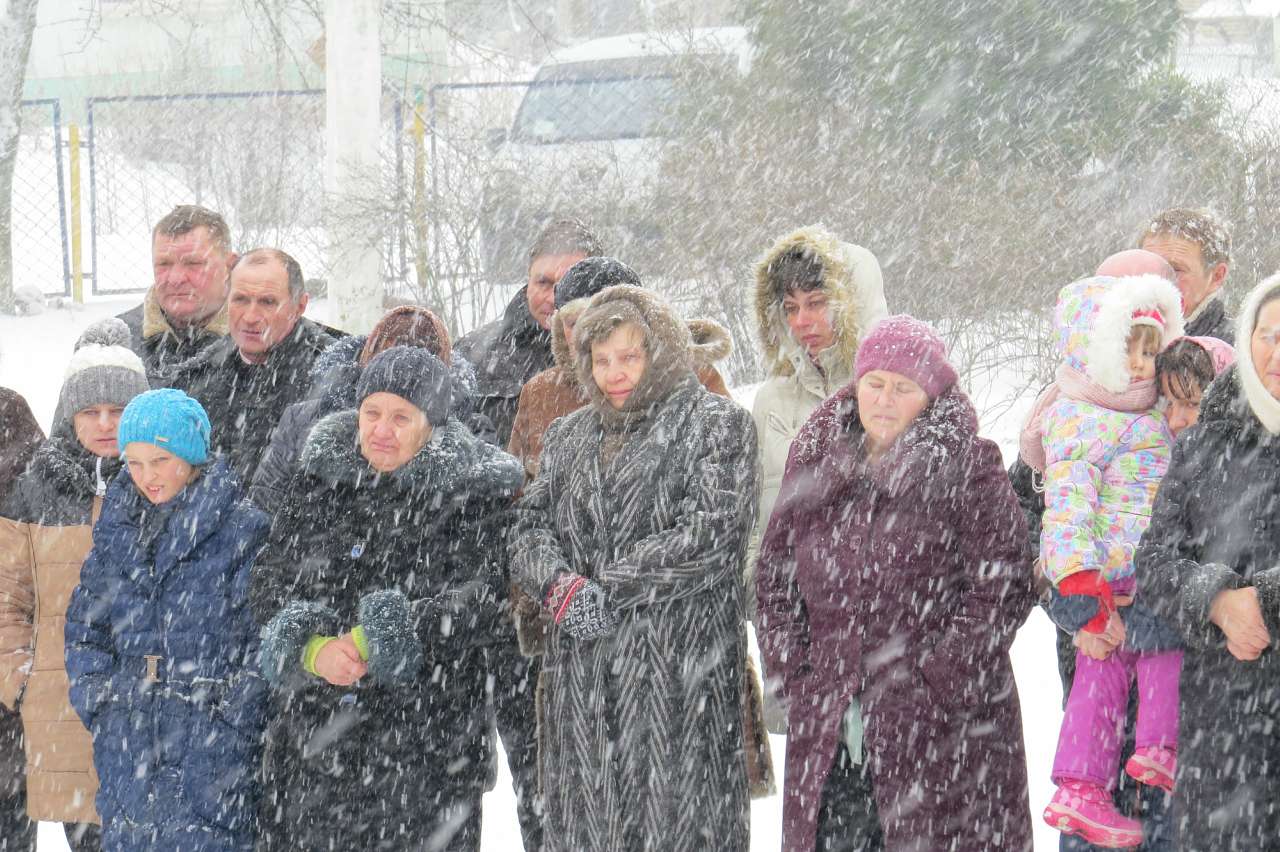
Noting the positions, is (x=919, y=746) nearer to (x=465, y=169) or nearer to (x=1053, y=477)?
(x=1053, y=477)

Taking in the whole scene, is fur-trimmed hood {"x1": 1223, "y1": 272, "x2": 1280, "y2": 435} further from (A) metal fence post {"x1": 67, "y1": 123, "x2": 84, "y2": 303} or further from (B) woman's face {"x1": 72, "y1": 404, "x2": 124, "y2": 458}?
(A) metal fence post {"x1": 67, "y1": 123, "x2": 84, "y2": 303}

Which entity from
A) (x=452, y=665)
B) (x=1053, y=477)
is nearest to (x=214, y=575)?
(x=452, y=665)

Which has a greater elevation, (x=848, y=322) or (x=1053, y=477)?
(x=848, y=322)

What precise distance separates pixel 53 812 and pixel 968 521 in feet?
8.55

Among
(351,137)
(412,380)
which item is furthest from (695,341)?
(351,137)

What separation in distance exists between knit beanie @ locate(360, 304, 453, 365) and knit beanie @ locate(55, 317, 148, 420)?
0.66 metres

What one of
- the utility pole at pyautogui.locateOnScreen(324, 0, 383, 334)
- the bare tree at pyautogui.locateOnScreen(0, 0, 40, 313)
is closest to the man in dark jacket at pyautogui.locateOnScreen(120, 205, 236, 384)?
the utility pole at pyautogui.locateOnScreen(324, 0, 383, 334)

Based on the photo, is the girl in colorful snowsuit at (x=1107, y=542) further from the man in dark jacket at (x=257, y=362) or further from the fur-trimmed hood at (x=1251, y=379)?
the man in dark jacket at (x=257, y=362)

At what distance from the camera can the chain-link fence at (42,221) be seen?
1369cm

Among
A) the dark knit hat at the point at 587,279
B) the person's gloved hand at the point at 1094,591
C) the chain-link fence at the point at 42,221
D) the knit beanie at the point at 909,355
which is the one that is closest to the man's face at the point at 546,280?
the dark knit hat at the point at 587,279

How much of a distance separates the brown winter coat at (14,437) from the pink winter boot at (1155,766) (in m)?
3.12

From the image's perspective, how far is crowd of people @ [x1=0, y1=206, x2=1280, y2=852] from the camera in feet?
12.0

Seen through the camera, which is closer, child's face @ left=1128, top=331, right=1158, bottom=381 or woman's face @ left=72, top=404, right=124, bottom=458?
child's face @ left=1128, top=331, right=1158, bottom=381

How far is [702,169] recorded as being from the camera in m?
10.0
